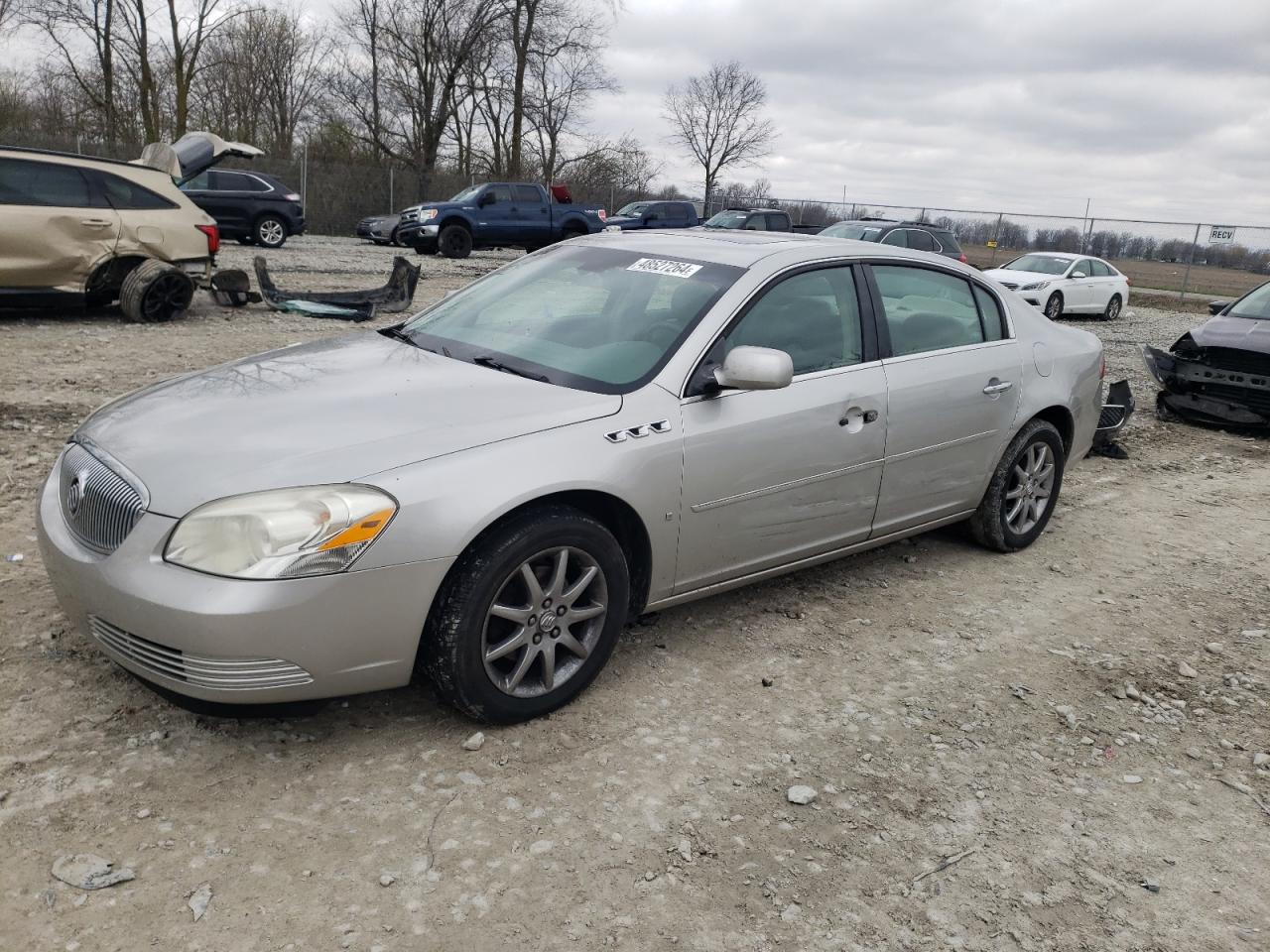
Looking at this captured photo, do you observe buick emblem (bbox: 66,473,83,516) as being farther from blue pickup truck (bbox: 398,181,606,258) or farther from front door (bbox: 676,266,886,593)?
blue pickup truck (bbox: 398,181,606,258)

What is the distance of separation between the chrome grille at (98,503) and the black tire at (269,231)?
786 inches

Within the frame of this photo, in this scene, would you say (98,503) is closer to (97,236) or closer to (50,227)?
(50,227)

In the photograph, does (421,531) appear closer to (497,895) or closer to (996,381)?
(497,895)

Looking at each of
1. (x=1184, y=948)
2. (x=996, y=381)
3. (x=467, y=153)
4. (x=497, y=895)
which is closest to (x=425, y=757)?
(x=497, y=895)

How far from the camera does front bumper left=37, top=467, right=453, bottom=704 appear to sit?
103 inches

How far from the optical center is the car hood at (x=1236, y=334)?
8.54 meters

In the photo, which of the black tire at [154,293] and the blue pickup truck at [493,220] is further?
the blue pickup truck at [493,220]

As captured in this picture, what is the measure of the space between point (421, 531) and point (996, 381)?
305cm

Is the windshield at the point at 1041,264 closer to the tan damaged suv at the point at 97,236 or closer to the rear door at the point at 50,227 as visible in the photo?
the tan damaged suv at the point at 97,236

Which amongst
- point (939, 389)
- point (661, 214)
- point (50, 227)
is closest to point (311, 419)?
point (939, 389)

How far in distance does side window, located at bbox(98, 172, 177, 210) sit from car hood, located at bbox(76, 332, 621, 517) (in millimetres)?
7460

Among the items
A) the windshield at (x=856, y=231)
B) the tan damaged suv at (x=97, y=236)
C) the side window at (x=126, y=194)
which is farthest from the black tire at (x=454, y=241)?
the side window at (x=126, y=194)

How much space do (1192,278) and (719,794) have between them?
31513 millimetres

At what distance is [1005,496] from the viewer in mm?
4977
